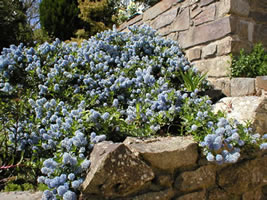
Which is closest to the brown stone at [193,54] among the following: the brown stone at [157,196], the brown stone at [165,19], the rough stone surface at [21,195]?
the brown stone at [165,19]

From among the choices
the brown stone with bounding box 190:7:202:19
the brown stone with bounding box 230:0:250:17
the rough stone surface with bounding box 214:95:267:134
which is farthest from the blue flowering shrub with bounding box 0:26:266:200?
the brown stone with bounding box 230:0:250:17

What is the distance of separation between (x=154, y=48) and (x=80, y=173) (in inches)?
86.6

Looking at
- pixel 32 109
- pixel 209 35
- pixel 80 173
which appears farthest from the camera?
pixel 209 35

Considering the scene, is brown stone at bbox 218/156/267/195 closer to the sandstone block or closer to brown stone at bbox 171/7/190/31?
the sandstone block

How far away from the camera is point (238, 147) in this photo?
67.4 inches

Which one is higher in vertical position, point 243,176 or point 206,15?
point 206,15

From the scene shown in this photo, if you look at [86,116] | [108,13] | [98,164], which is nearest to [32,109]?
[86,116]

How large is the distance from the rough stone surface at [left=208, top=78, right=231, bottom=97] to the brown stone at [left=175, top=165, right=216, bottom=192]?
1.13 metres

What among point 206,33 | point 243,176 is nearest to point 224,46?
point 206,33

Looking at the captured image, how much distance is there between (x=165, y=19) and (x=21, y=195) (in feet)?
9.81

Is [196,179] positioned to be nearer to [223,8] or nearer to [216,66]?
[216,66]

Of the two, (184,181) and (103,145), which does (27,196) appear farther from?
(184,181)

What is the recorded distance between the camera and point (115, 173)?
4.37 ft

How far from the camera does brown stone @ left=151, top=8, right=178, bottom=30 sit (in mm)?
3420
